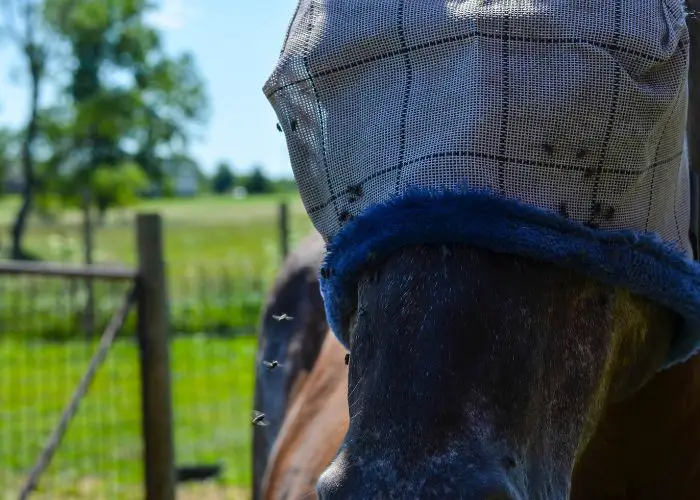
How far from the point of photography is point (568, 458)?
1.20 m

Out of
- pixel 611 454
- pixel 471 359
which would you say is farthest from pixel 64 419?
pixel 471 359

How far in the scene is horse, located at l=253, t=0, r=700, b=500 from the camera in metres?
1.10

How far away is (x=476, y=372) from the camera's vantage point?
1.11 m

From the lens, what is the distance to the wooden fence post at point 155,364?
15.0ft

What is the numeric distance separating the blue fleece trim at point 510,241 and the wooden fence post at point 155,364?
3355 mm

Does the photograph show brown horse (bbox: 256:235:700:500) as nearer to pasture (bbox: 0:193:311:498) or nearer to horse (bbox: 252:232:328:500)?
horse (bbox: 252:232:328:500)

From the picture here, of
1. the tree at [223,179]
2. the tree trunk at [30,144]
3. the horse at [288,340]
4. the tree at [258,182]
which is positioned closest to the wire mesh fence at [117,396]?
the horse at [288,340]

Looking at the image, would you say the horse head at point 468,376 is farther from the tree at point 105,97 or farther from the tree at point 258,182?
the tree at point 258,182

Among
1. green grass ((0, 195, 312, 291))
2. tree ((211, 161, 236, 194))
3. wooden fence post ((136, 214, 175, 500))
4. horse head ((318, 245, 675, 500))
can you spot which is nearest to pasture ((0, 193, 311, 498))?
wooden fence post ((136, 214, 175, 500))

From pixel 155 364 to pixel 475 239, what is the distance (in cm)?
366

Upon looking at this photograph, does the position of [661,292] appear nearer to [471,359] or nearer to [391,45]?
[471,359]

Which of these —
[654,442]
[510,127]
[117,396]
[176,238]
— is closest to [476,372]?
[510,127]

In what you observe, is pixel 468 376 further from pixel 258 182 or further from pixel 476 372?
pixel 258 182

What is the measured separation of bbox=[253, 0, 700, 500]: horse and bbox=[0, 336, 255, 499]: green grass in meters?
5.29
